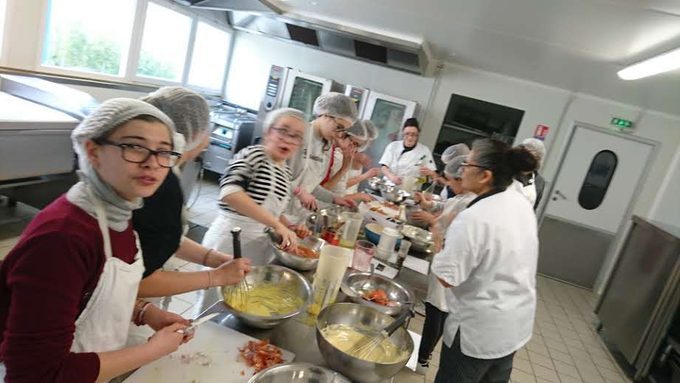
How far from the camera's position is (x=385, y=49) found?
15.6 feet

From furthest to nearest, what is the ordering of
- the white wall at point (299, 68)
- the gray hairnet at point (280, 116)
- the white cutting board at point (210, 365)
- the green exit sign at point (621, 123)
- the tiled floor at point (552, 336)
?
the white wall at point (299, 68)
the green exit sign at point (621, 123)
the tiled floor at point (552, 336)
the gray hairnet at point (280, 116)
the white cutting board at point (210, 365)

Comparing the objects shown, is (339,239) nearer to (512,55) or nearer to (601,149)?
(512,55)

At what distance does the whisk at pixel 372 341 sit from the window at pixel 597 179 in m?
5.32

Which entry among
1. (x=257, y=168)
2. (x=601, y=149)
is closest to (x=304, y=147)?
(x=257, y=168)

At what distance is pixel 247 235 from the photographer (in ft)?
5.75

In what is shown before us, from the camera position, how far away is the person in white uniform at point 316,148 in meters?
2.08

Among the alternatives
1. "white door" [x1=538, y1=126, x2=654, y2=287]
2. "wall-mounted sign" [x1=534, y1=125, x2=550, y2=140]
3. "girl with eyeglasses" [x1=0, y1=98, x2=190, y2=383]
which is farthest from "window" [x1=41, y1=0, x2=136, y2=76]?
"white door" [x1=538, y1=126, x2=654, y2=287]

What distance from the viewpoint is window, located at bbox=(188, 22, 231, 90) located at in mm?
5482

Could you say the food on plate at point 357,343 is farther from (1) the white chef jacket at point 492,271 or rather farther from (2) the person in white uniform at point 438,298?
(2) the person in white uniform at point 438,298

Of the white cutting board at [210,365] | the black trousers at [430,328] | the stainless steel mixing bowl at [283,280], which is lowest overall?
the black trousers at [430,328]

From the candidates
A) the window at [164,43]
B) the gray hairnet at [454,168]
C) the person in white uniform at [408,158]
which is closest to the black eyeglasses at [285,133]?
the gray hairnet at [454,168]

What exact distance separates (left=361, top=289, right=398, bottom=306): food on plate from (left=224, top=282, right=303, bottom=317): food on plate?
0.26 meters

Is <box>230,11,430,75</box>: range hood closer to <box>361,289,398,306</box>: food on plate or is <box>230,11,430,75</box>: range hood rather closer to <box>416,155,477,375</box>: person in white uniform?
<box>416,155,477,375</box>: person in white uniform

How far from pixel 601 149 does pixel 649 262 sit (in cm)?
217
